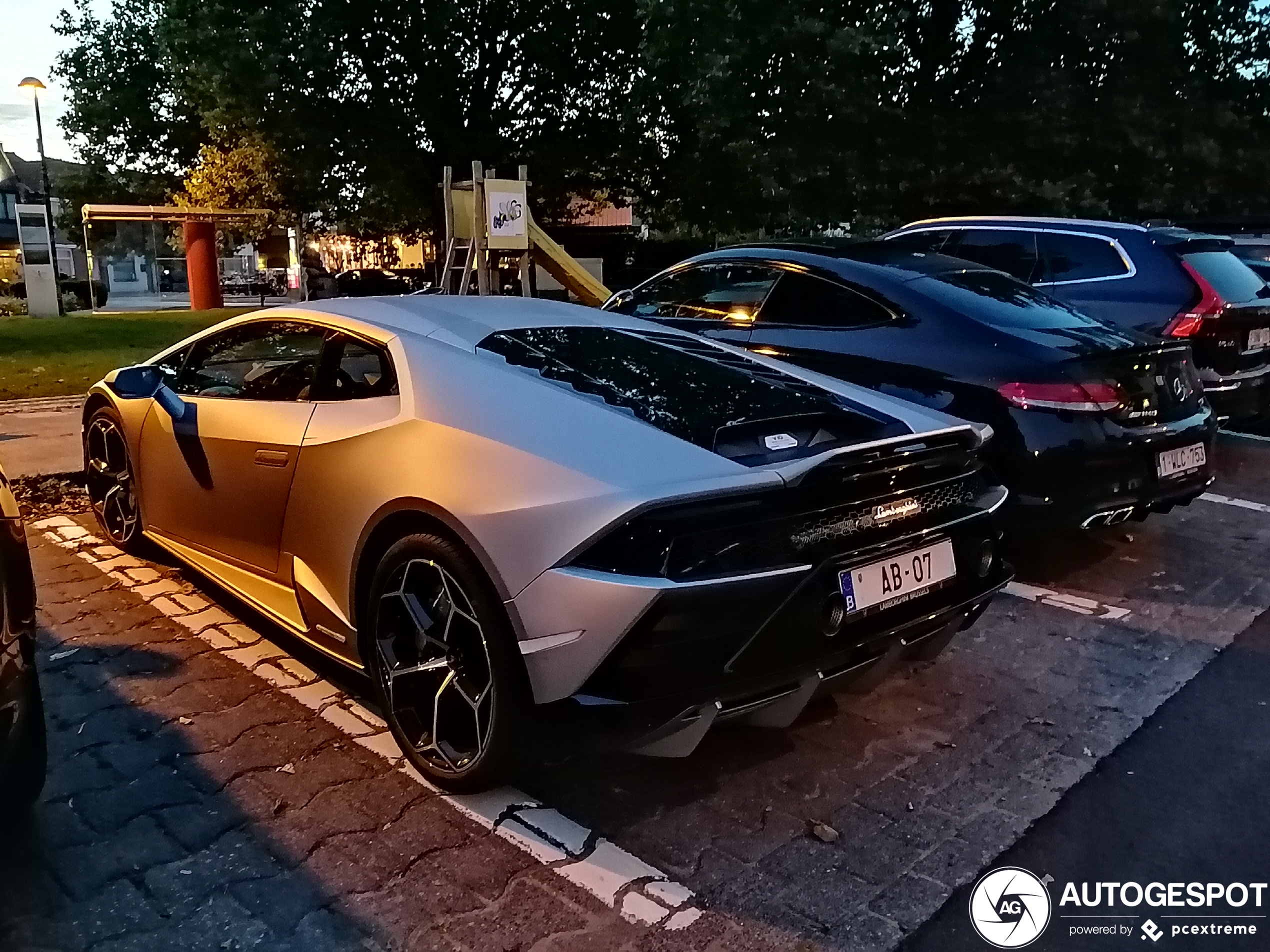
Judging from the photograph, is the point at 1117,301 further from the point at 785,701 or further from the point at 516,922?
the point at 516,922

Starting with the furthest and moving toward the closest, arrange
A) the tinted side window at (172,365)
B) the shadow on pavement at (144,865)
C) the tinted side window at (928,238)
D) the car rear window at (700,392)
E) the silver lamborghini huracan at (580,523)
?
the tinted side window at (928,238) → the tinted side window at (172,365) → the car rear window at (700,392) → the silver lamborghini huracan at (580,523) → the shadow on pavement at (144,865)

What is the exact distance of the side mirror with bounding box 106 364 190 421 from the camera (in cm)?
422

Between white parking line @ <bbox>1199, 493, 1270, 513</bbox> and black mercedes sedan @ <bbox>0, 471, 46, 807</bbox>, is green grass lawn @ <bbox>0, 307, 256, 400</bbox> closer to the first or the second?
black mercedes sedan @ <bbox>0, 471, 46, 807</bbox>

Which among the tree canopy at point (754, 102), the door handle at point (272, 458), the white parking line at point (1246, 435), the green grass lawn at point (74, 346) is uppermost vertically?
the tree canopy at point (754, 102)

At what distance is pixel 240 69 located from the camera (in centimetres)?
1961

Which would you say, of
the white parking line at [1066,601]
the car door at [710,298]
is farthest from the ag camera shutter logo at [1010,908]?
the car door at [710,298]

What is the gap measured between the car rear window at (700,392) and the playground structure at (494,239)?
37.1 feet

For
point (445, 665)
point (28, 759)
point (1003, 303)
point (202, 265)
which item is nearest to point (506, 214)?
point (1003, 303)

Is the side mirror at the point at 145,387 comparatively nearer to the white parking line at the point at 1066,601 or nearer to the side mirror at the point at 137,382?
the side mirror at the point at 137,382

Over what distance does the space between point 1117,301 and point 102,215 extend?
2316cm

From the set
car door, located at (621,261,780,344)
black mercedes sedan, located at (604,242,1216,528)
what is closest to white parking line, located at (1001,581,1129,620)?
black mercedes sedan, located at (604,242,1216,528)

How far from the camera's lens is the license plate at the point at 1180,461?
180 inches

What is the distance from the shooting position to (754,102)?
666 inches

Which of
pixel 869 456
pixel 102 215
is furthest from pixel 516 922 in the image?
pixel 102 215
